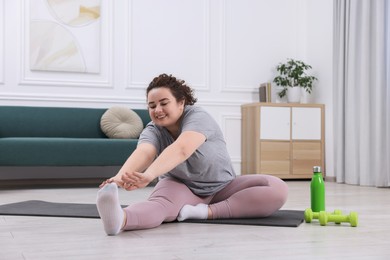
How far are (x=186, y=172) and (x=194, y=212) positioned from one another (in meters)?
0.18

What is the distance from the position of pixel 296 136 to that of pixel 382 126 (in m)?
1.04

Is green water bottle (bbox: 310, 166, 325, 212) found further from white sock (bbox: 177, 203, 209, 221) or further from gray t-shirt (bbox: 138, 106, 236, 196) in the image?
white sock (bbox: 177, 203, 209, 221)

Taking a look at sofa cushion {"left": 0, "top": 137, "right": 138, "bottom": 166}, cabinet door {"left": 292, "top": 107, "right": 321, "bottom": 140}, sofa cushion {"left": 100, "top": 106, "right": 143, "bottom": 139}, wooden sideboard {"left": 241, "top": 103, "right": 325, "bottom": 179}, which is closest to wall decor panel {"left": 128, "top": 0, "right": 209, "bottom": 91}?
sofa cushion {"left": 100, "top": 106, "right": 143, "bottom": 139}

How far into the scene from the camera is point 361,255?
1.59m

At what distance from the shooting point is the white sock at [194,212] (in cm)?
218

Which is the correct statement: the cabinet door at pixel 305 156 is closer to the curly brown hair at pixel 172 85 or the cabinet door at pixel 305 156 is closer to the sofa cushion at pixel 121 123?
the sofa cushion at pixel 121 123

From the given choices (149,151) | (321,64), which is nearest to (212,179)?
(149,151)

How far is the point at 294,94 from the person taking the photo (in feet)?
18.2

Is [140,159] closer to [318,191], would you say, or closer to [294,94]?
[318,191]

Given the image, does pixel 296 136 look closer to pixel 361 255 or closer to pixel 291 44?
pixel 291 44

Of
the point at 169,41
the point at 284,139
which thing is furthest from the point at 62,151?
the point at 284,139

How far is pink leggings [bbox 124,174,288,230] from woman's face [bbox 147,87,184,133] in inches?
10.9

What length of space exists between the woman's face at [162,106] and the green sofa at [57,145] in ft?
7.61

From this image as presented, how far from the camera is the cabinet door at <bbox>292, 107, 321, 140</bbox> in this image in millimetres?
5426
